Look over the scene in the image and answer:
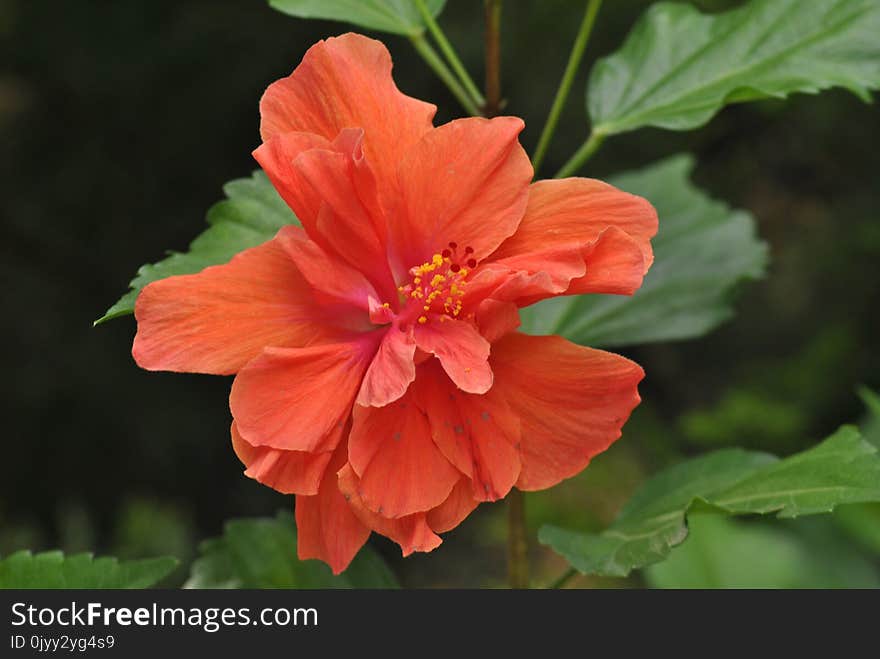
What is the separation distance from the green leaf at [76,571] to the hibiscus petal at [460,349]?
341 millimetres

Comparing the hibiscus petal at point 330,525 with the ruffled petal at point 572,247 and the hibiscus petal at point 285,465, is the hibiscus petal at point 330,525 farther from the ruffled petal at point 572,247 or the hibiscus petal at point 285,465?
the ruffled petal at point 572,247

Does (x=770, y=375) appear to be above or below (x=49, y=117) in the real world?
below

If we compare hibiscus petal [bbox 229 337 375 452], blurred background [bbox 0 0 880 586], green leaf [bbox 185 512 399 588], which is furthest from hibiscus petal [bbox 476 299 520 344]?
blurred background [bbox 0 0 880 586]

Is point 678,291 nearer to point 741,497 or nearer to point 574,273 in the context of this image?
point 741,497

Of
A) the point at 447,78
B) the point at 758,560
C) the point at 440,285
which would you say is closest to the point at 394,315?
the point at 440,285

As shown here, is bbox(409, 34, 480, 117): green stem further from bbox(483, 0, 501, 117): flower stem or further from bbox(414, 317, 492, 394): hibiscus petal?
bbox(414, 317, 492, 394): hibiscus petal

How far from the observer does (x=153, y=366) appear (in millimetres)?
770

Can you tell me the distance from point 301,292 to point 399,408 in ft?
0.39

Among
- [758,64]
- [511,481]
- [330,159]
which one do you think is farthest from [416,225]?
[758,64]

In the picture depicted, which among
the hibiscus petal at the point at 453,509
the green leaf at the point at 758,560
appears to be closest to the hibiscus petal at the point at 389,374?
the hibiscus petal at the point at 453,509

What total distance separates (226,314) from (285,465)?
0.40 feet

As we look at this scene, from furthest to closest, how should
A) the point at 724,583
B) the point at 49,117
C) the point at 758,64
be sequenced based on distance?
the point at 49,117 → the point at 724,583 → the point at 758,64

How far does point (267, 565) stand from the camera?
116 cm

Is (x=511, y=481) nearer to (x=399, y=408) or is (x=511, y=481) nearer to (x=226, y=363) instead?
(x=399, y=408)
